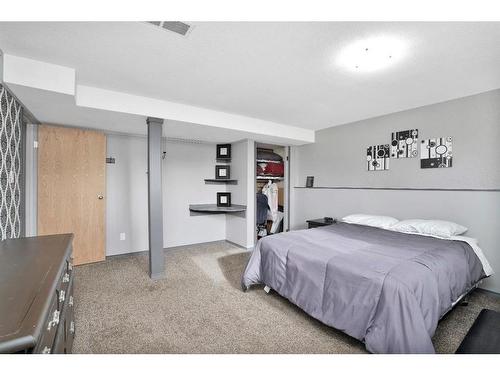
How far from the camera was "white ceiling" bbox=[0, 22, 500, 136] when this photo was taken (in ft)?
5.25

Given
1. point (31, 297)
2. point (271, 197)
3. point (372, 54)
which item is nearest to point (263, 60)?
point (372, 54)

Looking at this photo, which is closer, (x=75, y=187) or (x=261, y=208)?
(x=75, y=187)

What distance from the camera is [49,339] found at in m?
0.95

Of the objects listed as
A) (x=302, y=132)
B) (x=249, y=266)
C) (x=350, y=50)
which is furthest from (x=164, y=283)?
(x=302, y=132)

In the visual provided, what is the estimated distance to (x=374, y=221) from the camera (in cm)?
316

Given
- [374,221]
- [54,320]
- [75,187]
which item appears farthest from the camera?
[75,187]

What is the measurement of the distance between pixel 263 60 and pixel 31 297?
2075 millimetres

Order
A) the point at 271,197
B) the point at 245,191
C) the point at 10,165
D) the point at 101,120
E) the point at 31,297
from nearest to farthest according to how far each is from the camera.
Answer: the point at 31,297, the point at 10,165, the point at 101,120, the point at 245,191, the point at 271,197

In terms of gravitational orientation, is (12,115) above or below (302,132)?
below

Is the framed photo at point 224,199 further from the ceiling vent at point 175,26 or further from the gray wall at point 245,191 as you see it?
the ceiling vent at point 175,26

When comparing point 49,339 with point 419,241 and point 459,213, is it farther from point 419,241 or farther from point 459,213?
point 459,213

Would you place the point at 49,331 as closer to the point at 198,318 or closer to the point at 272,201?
the point at 198,318

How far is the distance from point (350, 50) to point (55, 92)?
2.53 m

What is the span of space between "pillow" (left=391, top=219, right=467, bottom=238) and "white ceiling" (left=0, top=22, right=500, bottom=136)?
1.49 meters
